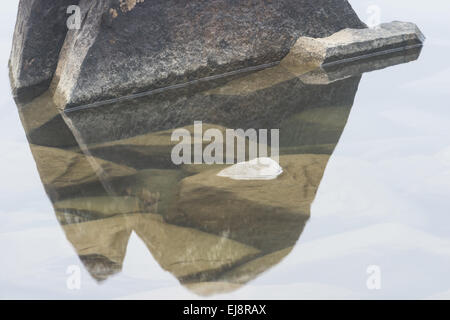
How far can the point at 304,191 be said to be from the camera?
198cm

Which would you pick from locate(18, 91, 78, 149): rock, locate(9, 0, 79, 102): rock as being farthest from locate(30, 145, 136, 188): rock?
locate(9, 0, 79, 102): rock

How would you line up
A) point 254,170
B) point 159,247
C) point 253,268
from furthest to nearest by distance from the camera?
point 254,170
point 159,247
point 253,268

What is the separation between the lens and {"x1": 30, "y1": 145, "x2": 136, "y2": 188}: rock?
2172 millimetres

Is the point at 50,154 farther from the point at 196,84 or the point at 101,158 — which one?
the point at 196,84

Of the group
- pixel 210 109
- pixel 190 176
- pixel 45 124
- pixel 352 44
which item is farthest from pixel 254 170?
pixel 352 44

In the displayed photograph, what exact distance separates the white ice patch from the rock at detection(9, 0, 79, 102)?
1.51m

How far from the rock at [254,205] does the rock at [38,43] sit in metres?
1.58

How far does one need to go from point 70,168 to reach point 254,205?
74 centimetres

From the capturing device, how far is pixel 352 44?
3.51m

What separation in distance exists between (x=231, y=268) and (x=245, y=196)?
40 cm

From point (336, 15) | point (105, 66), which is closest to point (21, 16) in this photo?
point (105, 66)

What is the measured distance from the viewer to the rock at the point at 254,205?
1729mm

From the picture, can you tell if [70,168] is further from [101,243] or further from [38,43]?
[38,43]

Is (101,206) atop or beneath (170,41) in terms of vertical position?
beneath
